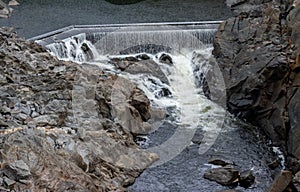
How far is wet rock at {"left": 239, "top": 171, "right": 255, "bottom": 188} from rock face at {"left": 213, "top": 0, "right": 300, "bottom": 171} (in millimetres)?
733

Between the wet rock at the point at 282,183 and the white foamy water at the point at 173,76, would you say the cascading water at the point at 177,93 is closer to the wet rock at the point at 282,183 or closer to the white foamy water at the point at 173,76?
the white foamy water at the point at 173,76

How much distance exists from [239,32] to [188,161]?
4.20 metres

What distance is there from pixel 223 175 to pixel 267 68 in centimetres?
278

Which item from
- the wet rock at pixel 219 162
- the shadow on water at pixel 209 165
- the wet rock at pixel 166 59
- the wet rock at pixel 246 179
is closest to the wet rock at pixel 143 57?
the wet rock at pixel 166 59

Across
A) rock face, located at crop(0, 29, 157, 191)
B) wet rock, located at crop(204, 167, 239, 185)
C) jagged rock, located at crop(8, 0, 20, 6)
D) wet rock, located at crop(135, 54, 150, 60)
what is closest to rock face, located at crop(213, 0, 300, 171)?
wet rock, located at crop(204, 167, 239, 185)

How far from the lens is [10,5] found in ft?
51.4

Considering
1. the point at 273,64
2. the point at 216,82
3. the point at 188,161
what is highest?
the point at 273,64

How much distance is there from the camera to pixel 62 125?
26.2 ft

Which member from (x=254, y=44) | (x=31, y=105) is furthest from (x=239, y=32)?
(x=31, y=105)

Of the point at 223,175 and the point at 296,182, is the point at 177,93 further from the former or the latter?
the point at 296,182

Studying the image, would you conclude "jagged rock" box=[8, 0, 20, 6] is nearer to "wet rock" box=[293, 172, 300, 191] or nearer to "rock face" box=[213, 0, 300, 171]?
"rock face" box=[213, 0, 300, 171]

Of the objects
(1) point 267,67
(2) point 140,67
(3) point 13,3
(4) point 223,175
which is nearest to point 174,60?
(2) point 140,67

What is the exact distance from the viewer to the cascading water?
8.04m

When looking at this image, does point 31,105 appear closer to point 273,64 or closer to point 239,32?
point 273,64
